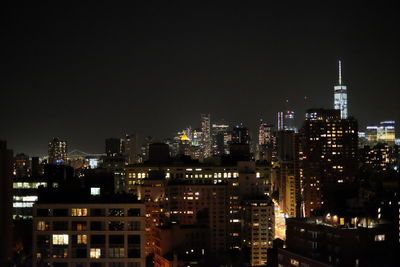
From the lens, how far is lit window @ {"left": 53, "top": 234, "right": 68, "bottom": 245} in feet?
28.4


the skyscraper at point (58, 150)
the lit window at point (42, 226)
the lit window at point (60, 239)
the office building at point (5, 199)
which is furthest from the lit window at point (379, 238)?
the skyscraper at point (58, 150)

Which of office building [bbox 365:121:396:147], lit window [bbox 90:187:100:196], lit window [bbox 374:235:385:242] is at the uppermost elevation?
office building [bbox 365:121:396:147]

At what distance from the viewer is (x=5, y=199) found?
11219mm

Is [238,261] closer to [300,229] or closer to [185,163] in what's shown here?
[300,229]

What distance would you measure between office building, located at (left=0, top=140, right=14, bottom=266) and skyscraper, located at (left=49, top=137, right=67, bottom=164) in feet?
72.2

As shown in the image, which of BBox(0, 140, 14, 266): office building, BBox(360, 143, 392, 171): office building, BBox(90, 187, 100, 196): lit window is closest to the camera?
BBox(90, 187, 100, 196): lit window

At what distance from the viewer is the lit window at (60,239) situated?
28.4 feet

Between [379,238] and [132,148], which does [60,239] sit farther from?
[132,148]

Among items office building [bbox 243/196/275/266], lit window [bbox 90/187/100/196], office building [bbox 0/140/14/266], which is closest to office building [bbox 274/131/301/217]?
office building [bbox 243/196/275/266]

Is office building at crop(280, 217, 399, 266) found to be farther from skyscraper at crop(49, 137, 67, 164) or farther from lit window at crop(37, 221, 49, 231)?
skyscraper at crop(49, 137, 67, 164)

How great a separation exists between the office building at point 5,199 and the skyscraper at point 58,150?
22.0 m

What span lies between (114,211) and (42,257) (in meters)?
1.08

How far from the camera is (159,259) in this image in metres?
20.0

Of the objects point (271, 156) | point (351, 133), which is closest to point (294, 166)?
point (351, 133)
